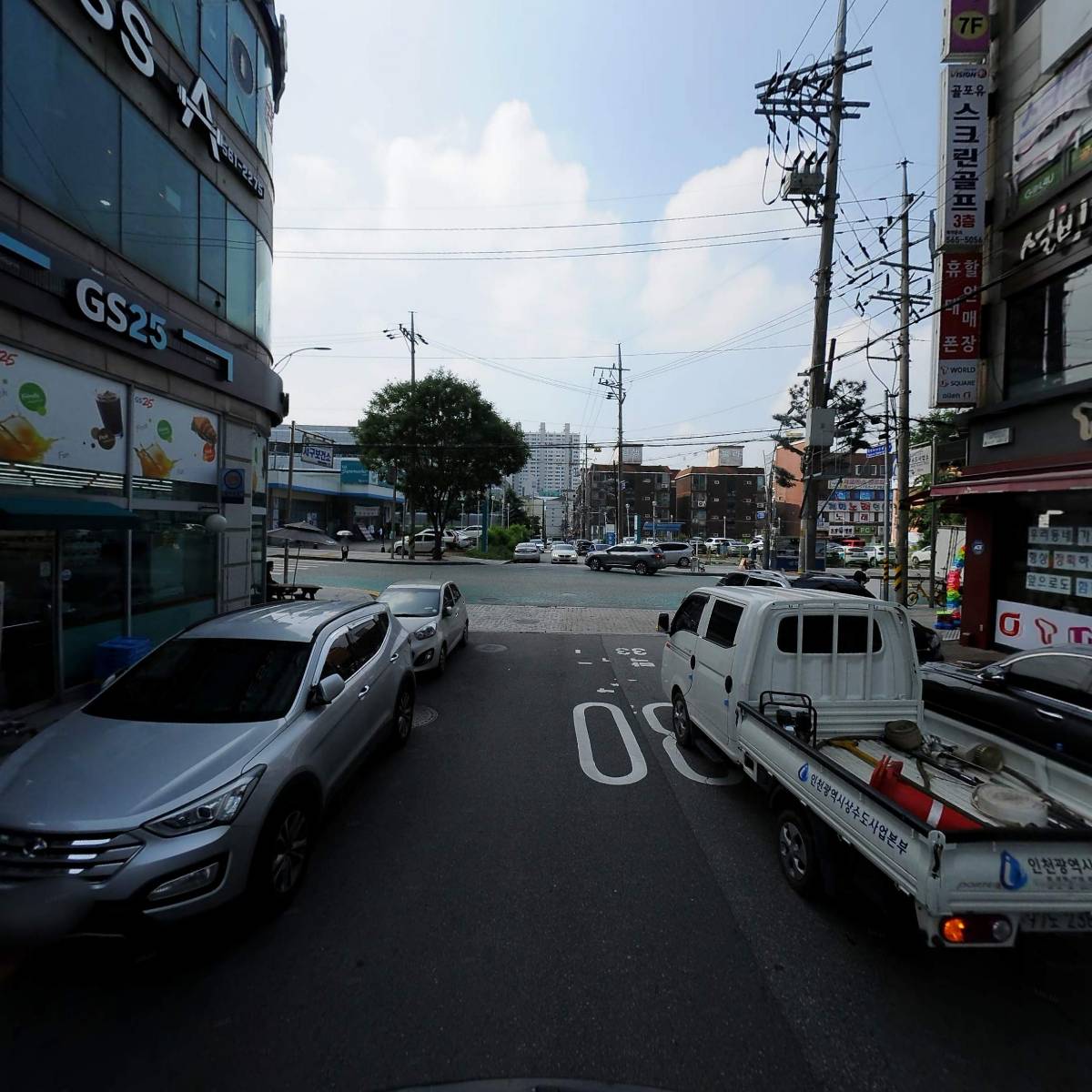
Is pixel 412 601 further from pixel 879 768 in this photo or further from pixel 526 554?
pixel 526 554

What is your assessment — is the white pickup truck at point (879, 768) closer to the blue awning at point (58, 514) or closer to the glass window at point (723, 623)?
the glass window at point (723, 623)

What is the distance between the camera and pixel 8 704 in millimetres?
7375

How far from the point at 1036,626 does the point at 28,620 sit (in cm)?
1603

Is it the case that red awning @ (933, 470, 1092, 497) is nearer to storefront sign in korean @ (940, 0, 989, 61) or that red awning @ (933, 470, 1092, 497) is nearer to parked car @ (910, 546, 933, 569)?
storefront sign in korean @ (940, 0, 989, 61)

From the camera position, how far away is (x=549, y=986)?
3.18 meters

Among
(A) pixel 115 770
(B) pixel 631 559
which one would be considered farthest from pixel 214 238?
(B) pixel 631 559

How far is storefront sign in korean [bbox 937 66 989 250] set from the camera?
41.2ft

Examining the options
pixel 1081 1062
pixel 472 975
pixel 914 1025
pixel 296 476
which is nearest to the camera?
pixel 1081 1062

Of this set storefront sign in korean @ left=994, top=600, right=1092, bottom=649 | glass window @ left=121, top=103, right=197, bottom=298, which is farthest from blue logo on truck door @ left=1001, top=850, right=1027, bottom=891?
glass window @ left=121, top=103, right=197, bottom=298

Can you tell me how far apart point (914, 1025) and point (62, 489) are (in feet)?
32.2

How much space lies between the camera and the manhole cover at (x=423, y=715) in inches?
305

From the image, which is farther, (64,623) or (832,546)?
(832,546)

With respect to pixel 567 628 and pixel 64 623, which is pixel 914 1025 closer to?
pixel 64 623

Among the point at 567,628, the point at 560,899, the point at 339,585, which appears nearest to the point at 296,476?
the point at 339,585
